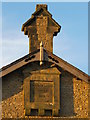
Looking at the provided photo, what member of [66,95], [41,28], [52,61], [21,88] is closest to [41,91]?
[21,88]

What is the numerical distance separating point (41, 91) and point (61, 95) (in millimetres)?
1046

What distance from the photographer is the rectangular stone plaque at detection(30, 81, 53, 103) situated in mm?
21875

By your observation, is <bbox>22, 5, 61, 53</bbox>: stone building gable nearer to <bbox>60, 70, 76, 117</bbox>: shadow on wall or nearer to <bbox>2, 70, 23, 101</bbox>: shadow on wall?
<bbox>60, 70, 76, 117</bbox>: shadow on wall

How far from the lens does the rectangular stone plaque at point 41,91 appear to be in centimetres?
2188

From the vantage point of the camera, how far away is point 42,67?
2233 cm

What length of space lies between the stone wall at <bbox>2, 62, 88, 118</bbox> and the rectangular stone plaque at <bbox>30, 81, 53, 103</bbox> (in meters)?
0.53

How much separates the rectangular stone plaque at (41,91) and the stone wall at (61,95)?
0.53 meters

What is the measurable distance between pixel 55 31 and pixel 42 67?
285 cm

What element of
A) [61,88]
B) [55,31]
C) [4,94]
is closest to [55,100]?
[61,88]

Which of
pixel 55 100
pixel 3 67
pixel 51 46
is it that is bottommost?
pixel 55 100

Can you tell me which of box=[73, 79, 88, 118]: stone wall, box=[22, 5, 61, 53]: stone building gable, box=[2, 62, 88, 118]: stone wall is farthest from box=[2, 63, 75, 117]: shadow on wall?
box=[22, 5, 61, 53]: stone building gable

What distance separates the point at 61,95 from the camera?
2217 centimetres

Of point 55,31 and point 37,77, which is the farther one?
point 55,31

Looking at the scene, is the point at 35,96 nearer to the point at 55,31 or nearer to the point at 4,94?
the point at 4,94
